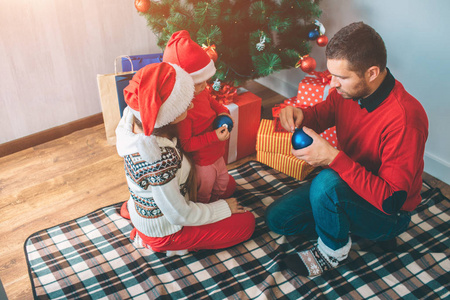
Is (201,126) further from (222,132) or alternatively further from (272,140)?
(272,140)

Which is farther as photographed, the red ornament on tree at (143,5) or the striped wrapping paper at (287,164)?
the striped wrapping paper at (287,164)

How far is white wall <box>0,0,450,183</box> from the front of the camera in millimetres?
2055

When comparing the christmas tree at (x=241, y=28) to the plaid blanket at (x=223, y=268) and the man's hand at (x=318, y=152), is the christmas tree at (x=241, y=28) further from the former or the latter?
the plaid blanket at (x=223, y=268)

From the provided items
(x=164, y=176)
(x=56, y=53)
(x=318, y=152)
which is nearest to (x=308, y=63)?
(x=318, y=152)

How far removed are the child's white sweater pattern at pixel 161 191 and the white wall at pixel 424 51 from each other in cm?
124

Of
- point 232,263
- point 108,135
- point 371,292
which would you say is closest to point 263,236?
point 232,263

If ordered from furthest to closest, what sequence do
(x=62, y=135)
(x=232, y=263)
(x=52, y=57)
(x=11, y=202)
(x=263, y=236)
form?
(x=62, y=135) < (x=52, y=57) < (x=11, y=202) < (x=263, y=236) < (x=232, y=263)

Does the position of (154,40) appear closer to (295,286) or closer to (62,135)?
(62,135)

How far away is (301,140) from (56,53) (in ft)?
5.14

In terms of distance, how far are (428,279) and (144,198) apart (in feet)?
3.84

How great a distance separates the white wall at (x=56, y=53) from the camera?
2158mm

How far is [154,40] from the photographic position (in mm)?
2654

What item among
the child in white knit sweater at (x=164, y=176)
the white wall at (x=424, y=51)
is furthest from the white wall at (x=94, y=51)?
the child in white knit sweater at (x=164, y=176)

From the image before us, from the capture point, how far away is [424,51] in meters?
2.06
